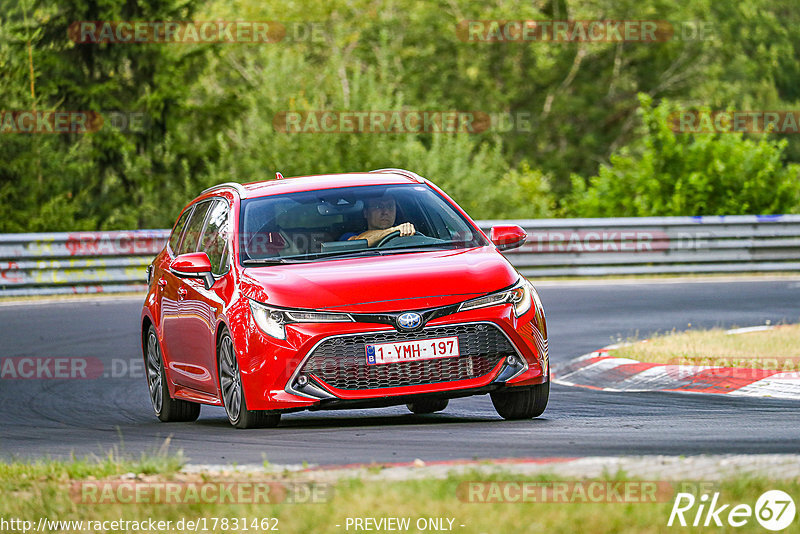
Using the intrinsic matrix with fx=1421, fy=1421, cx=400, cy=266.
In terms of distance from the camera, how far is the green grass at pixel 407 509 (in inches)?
196

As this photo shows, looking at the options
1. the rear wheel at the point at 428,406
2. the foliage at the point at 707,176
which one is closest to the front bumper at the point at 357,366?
the rear wheel at the point at 428,406

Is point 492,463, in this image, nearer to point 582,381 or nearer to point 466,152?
point 582,381

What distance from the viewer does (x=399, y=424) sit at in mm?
9180

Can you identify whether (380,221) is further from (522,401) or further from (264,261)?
(522,401)

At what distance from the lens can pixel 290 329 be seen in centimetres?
838

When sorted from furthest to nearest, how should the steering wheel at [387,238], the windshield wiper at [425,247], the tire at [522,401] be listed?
Answer: 1. the steering wheel at [387,238]
2. the windshield wiper at [425,247]
3. the tire at [522,401]

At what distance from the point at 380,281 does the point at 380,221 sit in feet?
4.33

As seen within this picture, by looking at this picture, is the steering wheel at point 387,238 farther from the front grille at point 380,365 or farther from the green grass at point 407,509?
the green grass at point 407,509

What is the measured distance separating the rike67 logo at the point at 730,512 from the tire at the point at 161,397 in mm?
5716

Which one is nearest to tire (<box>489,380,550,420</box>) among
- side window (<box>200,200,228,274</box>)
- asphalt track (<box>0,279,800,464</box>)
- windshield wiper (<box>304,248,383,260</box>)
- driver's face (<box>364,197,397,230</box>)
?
asphalt track (<box>0,279,800,464</box>)

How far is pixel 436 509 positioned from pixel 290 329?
10.8ft

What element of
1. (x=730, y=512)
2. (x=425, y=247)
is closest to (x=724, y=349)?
(x=425, y=247)

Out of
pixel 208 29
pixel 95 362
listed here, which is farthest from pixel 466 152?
pixel 95 362

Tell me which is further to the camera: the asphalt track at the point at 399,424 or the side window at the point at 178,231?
the side window at the point at 178,231
